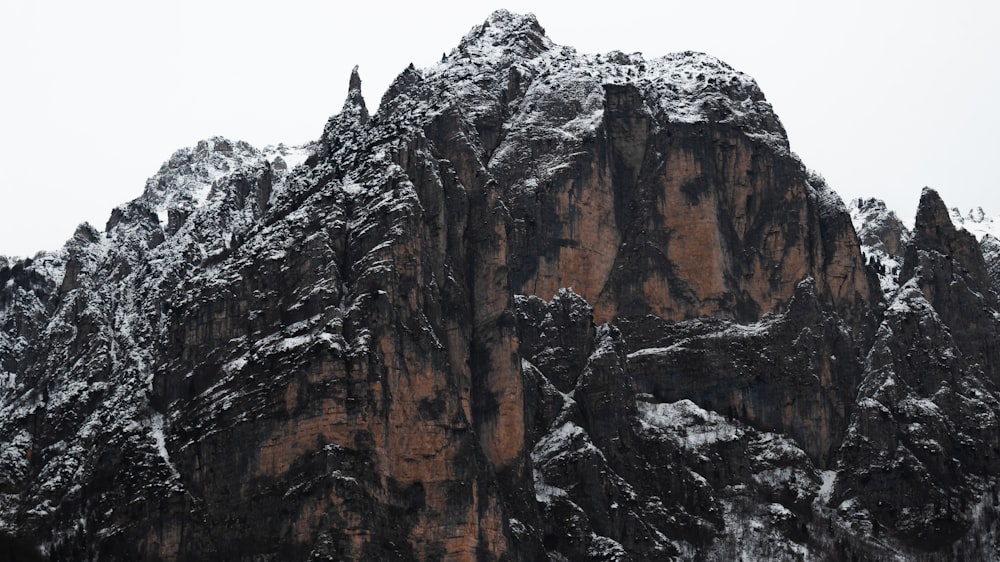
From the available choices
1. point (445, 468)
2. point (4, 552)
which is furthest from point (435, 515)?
point (4, 552)

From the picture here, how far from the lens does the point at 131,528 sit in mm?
197625

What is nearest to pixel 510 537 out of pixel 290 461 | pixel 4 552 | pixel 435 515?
pixel 435 515

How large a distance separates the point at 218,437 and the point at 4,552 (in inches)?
3420

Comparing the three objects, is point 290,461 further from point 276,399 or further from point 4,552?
point 4,552

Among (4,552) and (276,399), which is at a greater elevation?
(276,399)

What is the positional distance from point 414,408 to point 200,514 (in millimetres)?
20816

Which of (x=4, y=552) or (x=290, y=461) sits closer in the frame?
(x=4, y=552)

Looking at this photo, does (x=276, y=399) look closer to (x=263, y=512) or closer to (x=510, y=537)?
(x=263, y=512)

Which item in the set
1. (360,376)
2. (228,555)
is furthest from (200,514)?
(360,376)

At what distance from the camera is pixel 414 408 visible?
199250mm

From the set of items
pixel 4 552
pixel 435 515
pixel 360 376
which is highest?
pixel 360 376

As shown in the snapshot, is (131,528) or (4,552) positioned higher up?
(131,528)

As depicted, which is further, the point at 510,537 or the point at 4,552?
the point at 510,537

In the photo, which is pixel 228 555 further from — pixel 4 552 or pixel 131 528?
pixel 4 552
